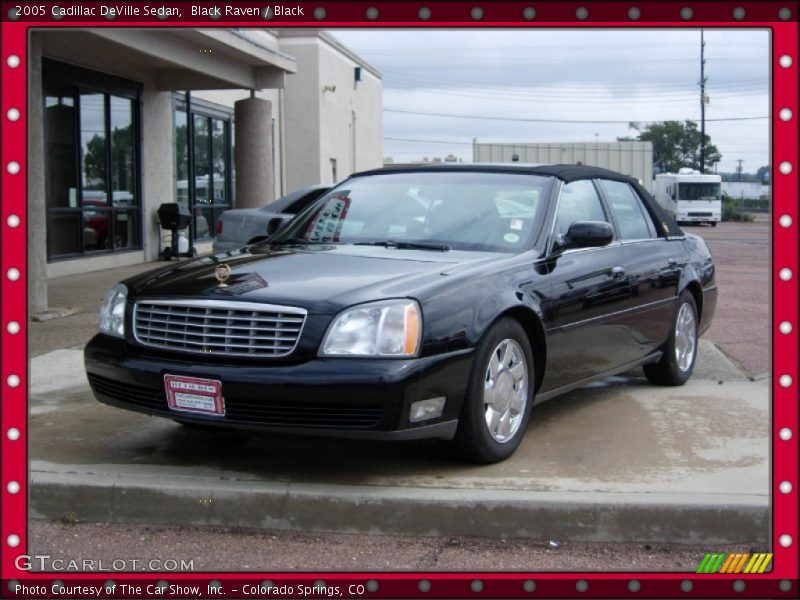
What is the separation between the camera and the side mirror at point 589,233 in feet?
17.4

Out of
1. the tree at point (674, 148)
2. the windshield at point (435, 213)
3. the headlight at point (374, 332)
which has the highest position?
the tree at point (674, 148)

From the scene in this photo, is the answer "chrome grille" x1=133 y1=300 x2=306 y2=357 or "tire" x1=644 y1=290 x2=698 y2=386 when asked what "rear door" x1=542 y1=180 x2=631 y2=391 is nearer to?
"tire" x1=644 y1=290 x2=698 y2=386

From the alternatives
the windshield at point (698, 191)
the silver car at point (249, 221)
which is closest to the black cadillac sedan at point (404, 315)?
the silver car at point (249, 221)

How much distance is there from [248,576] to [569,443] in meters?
2.60

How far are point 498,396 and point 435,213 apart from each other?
1.29 metres

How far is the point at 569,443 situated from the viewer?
5.17m

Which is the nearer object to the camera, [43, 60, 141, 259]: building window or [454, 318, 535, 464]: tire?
[454, 318, 535, 464]: tire

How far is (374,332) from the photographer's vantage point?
416 cm

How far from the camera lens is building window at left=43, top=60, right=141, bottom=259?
13945 mm

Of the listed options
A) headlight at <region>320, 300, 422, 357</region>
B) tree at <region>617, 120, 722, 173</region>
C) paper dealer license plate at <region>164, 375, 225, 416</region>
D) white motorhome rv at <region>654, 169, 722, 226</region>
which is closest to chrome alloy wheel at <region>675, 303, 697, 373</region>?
headlight at <region>320, 300, 422, 357</region>

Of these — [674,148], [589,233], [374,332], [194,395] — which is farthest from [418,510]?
[674,148]

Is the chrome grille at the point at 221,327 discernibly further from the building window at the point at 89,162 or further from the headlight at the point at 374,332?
the building window at the point at 89,162

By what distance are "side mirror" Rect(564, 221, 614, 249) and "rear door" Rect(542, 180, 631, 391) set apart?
0.37 feet
